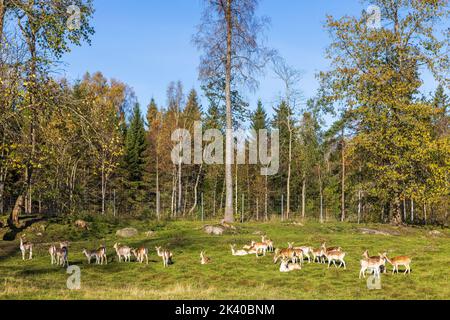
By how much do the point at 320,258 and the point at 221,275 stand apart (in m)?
4.68

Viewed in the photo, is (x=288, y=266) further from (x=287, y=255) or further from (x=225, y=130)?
(x=225, y=130)

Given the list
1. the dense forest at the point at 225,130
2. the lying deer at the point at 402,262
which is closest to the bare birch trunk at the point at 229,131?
the dense forest at the point at 225,130

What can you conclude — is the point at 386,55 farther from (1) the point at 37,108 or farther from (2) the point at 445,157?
(1) the point at 37,108

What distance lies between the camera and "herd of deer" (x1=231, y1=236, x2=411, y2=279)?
15.6 meters

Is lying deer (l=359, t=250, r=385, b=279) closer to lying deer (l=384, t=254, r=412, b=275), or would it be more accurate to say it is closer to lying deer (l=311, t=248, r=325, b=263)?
lying deer (l=384, t=254, r=412, b=275)

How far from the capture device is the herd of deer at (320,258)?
15.6m

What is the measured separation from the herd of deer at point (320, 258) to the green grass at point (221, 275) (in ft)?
1.16

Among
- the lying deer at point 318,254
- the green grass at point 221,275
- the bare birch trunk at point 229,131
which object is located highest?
the bare birch trunk at point 229,131

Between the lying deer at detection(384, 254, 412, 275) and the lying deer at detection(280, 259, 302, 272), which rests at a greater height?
the lying deer at detection(384, 254, 412, 275)

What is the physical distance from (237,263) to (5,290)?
29.5 ft

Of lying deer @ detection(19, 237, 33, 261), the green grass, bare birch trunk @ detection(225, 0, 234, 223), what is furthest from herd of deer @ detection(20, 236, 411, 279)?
bare birch trunk @ detection(225, 0, 234, 223)

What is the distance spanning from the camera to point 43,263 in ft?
63.6

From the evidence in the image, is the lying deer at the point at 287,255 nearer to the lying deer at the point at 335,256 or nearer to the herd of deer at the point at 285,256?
the herd of deer at the point at 285,256

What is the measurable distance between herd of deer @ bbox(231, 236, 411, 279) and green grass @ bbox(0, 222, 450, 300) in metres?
0.35
